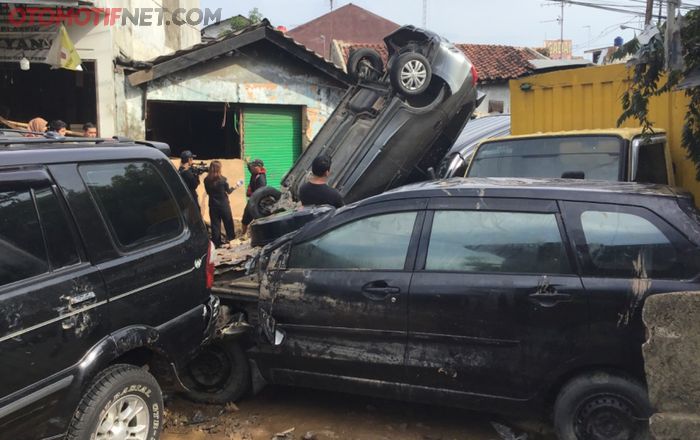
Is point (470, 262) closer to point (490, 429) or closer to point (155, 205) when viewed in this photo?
point (490, 429)

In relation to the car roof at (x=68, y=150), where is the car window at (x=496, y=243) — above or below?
below

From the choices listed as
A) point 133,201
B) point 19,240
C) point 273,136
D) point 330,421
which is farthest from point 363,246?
point 273,136

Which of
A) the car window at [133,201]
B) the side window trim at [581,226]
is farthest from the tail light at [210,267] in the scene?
the side window trim at [581,226]

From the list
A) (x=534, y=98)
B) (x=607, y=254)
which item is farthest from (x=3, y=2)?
(x=607, y=254)

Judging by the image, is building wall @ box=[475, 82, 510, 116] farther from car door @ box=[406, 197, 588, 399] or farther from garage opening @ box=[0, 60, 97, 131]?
car door @ box=[406, 197, 588, 399]

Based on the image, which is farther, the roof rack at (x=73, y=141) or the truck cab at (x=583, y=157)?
the truck cab at (x=583, y=157)

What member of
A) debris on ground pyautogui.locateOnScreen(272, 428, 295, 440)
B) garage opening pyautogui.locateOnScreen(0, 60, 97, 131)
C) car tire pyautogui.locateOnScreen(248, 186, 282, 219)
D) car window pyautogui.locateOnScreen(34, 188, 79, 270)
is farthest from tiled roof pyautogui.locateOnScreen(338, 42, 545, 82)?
car window pyautogui.locateOnScreen(34, 188, 79, 270)

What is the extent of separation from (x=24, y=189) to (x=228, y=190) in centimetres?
603

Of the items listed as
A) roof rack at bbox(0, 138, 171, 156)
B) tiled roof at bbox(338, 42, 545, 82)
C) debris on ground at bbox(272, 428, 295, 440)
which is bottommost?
debris on ground at bbox(272, 428, 295, 440)

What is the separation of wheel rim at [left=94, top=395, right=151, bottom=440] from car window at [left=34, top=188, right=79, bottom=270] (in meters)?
0.79

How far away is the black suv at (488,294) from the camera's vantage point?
10.2 ft

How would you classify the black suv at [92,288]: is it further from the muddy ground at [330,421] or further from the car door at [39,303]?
Answer: the muddy ground at [330,421]

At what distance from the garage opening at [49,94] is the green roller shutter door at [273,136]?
9.93 feet

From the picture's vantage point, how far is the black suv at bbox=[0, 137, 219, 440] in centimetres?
261
